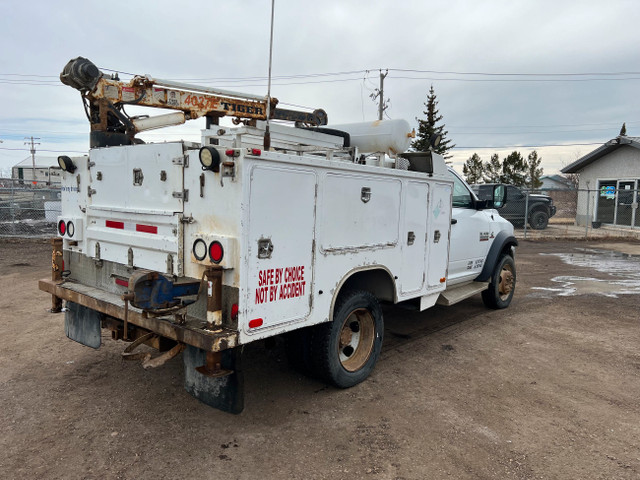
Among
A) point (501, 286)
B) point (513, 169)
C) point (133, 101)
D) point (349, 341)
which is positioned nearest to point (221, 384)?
point (349, 341)

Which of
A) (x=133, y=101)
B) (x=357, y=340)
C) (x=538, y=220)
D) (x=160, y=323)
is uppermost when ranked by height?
(x=133, y=101)

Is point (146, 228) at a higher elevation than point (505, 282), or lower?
higher

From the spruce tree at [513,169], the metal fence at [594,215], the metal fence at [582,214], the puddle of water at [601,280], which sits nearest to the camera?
the puddle of water at [601,280]

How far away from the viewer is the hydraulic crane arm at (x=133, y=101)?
4551 millimetres

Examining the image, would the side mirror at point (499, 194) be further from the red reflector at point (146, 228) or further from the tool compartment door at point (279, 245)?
the red reflector at point (146, 228)

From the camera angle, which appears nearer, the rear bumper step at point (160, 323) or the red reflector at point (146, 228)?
the rear bumper step at point (160, 323)

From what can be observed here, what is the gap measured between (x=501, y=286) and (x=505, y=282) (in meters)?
0.10

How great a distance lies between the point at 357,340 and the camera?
4.59 metres

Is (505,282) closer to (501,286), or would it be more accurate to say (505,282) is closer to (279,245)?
(501,286)

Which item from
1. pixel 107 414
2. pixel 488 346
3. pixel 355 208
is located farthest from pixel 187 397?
pixel 488 346

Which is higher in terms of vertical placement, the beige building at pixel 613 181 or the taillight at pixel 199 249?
the beige building at pixel 613 181

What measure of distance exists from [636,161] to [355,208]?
74.9 ft

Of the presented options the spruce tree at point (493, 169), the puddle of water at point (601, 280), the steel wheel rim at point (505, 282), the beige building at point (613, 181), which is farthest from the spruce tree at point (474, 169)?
the steel wheel rim at point (505, 282)

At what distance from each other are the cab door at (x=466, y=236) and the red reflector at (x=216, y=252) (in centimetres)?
332
